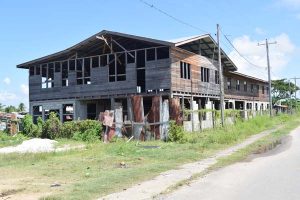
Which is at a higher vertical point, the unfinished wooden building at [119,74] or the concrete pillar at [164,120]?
the unfinished wooden building at [119,74]

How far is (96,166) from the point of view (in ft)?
44.7

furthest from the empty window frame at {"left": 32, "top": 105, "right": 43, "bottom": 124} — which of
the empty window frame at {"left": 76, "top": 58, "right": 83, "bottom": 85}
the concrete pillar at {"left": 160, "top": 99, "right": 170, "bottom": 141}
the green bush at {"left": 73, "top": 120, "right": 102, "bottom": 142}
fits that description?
the concrete pillar at {"left": 160, "top": 99, "right": 170, "bottom": 141}

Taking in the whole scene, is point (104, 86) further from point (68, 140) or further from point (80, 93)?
point (68, 140)

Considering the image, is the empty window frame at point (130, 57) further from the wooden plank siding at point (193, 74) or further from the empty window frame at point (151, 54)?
the wooden plank siding at point (193, 74)

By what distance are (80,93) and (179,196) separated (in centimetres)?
2712

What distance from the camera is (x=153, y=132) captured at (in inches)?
875

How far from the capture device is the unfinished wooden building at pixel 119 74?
3097 cm

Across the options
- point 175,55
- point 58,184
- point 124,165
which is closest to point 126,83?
point 175,55

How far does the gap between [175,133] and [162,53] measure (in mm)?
11619

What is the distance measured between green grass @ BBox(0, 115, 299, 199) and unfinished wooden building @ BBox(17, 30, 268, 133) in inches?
414

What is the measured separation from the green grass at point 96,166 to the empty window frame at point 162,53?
36.6 feet

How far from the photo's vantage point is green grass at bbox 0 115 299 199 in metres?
9.95

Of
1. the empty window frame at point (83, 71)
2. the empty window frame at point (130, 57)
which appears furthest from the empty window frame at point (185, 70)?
the empty window frame at point (83, 71)

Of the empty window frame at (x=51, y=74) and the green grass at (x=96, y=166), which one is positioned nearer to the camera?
the green grass at (x=96, y=166)
